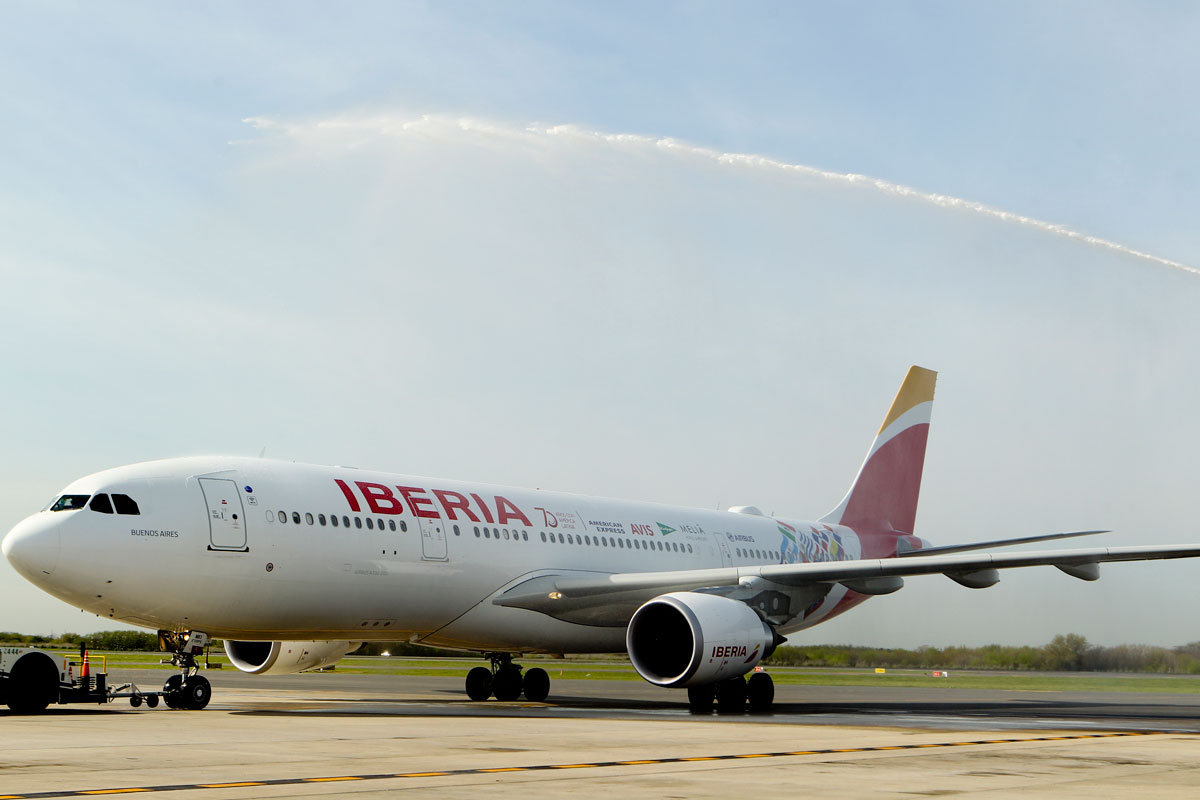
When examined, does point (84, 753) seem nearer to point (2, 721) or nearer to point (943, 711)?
point (2, 721)

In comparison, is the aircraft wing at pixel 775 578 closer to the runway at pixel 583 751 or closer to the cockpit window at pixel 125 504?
the runway at pixel 583 751

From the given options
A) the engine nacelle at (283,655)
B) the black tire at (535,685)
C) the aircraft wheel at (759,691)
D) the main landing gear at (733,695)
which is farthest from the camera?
the black tire at (535,685)

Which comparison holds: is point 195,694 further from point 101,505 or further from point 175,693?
point 101,505

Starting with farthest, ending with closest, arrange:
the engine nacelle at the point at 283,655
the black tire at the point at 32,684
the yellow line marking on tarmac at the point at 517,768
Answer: the engine nacelle at the point at 283,655
the black tire at the point at 32,684
the yellow line marking on tarmac at the point at 517,768

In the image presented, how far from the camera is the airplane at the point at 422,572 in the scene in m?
17.2

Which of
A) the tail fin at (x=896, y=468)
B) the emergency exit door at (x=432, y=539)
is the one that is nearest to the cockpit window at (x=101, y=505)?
the emergency exit door at (x=432, y=539)

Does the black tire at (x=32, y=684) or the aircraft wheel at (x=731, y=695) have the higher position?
the black tire at (x=32, y=684)

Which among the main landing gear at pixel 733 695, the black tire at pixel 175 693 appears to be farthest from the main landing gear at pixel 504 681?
the black tire at pixel 175 693

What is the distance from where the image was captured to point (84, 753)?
436 inches

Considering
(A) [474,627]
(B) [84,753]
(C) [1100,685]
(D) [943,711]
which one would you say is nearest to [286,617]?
(A) [474,627]

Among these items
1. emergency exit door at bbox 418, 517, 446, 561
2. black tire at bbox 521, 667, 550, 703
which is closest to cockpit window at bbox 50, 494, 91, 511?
emergency exit door at bbox 418, 517, 446, 561

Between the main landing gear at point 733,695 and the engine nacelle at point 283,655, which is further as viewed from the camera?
the engine nacelle at point 283,655

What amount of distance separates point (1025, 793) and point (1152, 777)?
191 centimetres

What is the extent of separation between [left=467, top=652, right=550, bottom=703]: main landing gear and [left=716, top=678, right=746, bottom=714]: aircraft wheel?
4.16m
